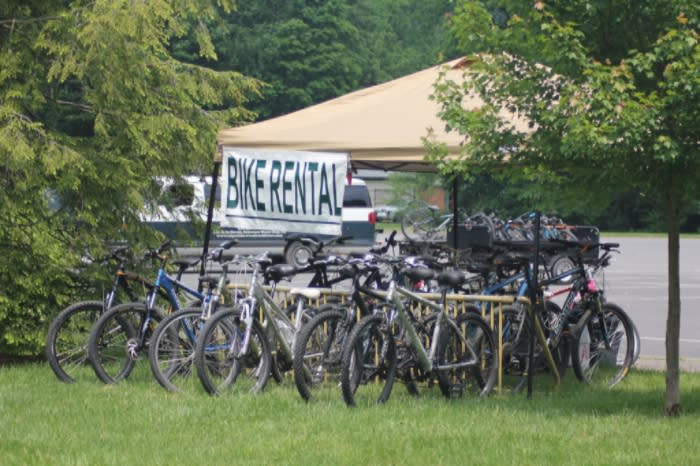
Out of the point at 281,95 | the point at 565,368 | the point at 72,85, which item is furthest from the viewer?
the point at 281,95

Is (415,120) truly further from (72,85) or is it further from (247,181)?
(72,85)

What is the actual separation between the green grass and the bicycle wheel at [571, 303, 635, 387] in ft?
1.75

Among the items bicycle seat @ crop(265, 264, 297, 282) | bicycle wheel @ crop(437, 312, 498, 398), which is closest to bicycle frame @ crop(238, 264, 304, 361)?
bicycle seat @ crop(265, 264, 297, 282)

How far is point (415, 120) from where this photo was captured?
33.9 ft

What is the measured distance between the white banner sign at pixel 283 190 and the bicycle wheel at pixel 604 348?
2240 millimetres

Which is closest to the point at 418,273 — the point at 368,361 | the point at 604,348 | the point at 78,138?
the point at 368,361

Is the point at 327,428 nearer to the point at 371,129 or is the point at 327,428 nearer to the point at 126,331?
the point at 126,331

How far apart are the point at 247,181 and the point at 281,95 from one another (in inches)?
2114

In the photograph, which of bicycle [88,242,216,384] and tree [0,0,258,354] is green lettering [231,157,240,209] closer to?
bicycle [88,242,216,384]

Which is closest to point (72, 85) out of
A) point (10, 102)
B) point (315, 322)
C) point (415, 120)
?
point (10, 102)

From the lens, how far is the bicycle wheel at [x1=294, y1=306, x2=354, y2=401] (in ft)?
28.2

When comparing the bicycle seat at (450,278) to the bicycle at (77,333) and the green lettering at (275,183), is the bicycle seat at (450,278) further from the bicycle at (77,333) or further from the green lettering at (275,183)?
the bicycle at (77,333)

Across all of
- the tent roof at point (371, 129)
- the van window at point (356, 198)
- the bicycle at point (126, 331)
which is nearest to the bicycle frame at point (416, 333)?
the tent roof at point (371, 129)

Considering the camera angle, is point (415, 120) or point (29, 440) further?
point (415, 120)
